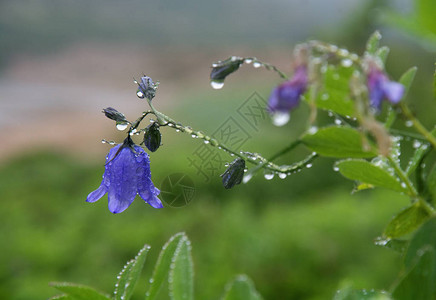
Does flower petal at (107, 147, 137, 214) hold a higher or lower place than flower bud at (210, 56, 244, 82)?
higher

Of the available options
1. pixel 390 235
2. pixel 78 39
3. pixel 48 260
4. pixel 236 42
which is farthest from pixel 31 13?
pixel 390 235

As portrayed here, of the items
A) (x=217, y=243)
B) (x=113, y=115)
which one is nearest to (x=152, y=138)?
(x=113, y=115)

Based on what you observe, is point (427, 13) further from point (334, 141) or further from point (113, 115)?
point (113, 115)

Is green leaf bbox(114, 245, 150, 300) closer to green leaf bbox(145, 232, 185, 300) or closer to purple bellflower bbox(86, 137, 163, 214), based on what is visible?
green leaf bbox(145, 232, 185, 300)

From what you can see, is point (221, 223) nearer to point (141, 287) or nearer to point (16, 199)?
point (141, 287)

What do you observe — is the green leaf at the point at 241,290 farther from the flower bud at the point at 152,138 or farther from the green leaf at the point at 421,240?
the flower bud at the point at 152,138

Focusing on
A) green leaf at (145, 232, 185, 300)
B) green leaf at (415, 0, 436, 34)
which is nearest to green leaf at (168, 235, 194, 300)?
green leaf at (145, 232, 185, 300)

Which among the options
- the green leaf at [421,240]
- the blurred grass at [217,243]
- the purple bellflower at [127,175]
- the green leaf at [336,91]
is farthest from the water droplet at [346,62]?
→ the blurred grass at [217,243]
